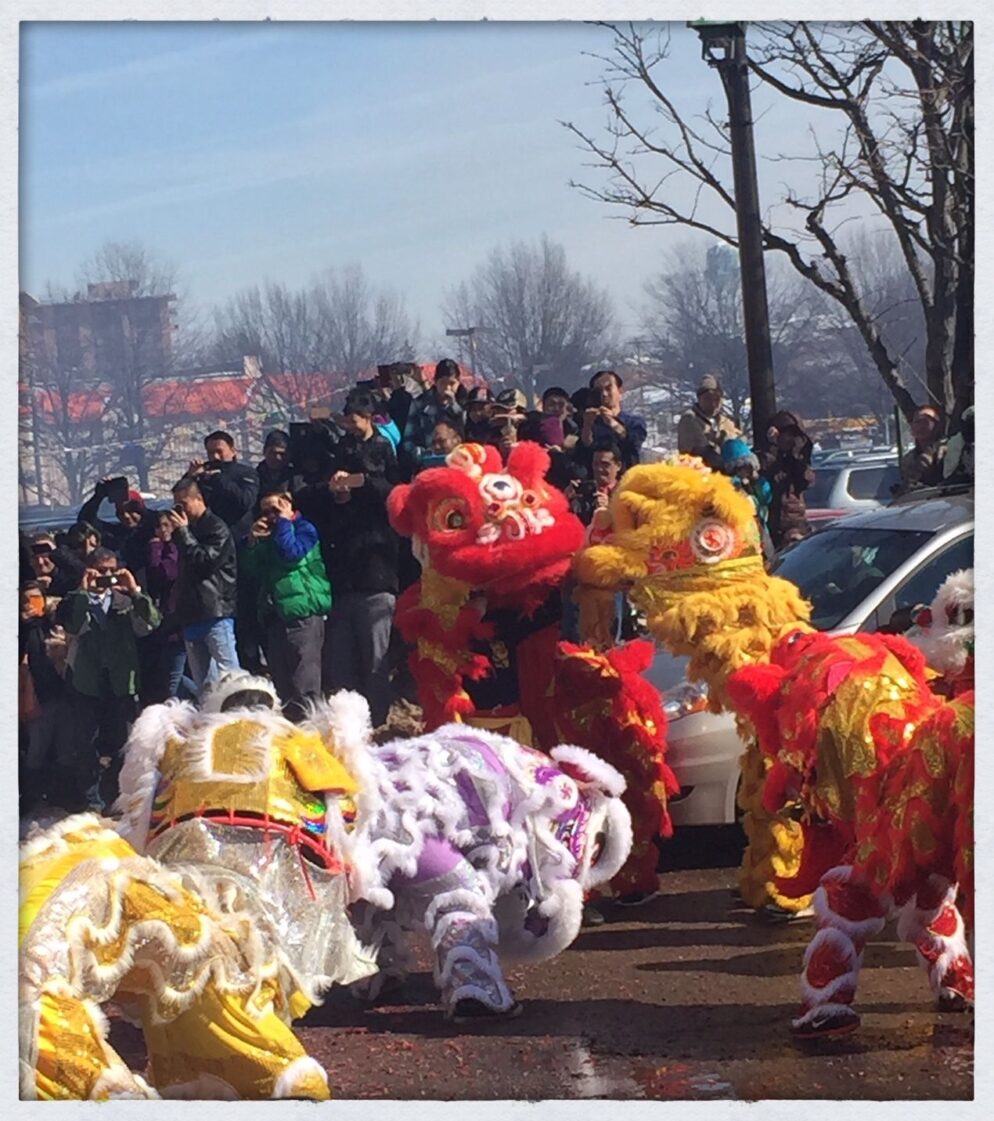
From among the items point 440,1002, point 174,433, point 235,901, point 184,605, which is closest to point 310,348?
point 174,433

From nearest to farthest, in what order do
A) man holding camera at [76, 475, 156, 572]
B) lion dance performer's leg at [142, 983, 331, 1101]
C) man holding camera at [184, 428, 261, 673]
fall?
lion dance performer's leg at [142, 983, 331, 1101] → man holding camera at [184, 428, 261, 673] → man holding camera at [76, 475, 156, 572]

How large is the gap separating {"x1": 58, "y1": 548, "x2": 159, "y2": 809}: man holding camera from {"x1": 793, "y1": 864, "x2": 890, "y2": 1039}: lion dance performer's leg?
3965 mm

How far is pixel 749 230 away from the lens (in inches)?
302

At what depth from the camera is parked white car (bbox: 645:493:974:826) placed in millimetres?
6410

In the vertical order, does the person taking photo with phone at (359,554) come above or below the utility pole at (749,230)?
below

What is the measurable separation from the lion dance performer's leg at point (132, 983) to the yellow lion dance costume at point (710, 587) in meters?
2.25

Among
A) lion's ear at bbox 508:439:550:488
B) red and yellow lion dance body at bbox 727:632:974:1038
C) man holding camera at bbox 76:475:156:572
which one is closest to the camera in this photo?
red and yellow lion dance body at bbox 727:632:974:1038

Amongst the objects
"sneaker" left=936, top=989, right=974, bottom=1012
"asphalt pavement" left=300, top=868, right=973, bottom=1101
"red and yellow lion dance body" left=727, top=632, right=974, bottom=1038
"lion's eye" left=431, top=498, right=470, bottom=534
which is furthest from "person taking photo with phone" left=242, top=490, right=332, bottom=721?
"sneaker" left=936, top=989, right=974, bottom=1012

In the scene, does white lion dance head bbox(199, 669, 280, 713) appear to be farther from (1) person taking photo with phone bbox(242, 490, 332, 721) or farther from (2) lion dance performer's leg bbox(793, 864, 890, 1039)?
(1) person taking photo with phone bbox(242, 490, 332, 721)

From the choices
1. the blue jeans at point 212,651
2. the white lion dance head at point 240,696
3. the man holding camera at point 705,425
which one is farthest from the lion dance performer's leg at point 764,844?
the blue jeans at point 212,651

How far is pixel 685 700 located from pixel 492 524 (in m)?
1.07

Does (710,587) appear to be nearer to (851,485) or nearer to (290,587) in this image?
(290,587)

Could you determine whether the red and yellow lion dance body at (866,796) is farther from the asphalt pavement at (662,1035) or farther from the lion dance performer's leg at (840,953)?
the asphalt pavement at (662,1035)

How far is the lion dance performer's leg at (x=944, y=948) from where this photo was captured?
475 cm
